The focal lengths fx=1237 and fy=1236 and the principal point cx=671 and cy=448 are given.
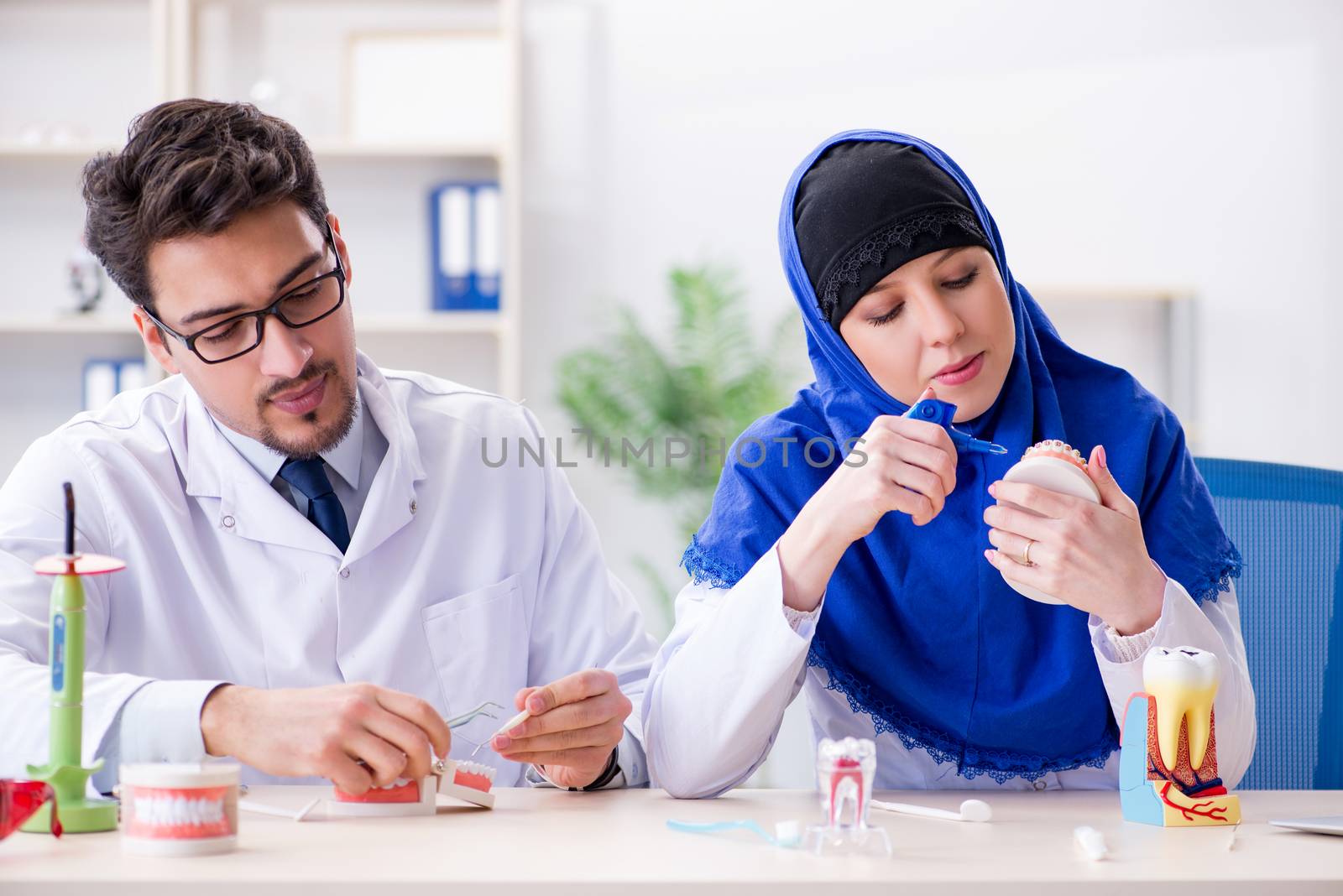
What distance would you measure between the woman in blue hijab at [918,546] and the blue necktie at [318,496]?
511 millimetres

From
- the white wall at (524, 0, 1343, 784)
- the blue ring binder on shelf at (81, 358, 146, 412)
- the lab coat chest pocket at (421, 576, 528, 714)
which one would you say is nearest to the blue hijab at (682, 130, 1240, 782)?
the lab coat chest pocket at (421, 576, 528, 714)

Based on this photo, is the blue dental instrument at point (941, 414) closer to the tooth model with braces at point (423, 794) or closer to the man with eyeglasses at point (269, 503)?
the man with eyeglasses at point (269, 503)

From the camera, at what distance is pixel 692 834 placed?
3.78ft

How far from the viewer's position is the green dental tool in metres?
1.14

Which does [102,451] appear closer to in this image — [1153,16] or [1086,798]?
[1086,798]

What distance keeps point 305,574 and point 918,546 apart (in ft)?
2.76

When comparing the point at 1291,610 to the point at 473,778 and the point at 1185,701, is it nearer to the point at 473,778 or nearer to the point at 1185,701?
Answer: the point at 1185,701

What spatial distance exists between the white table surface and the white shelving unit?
2764 mm

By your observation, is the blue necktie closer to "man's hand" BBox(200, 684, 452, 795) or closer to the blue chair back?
"man's hand" BBox(200, 684, 452, 795)

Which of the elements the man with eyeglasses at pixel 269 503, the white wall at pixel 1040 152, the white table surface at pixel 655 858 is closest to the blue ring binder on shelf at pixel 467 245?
the white wall at pixel 1040 152

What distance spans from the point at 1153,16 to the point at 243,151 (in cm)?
351

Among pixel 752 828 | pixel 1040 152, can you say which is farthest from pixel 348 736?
pixel 1040 152

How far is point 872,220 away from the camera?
155cm

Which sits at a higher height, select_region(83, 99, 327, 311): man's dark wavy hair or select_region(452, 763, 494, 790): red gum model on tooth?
select_region(83, 99, 327, 311): man's dark wavy hair
